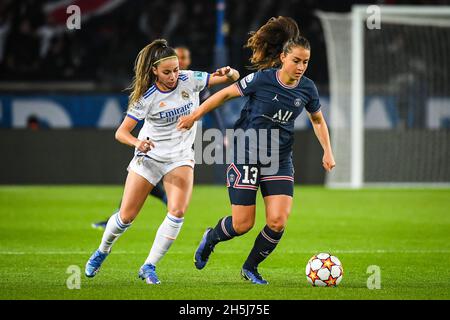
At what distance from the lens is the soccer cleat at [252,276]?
7.33m

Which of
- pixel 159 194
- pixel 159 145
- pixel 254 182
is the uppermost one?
pixel 159 145

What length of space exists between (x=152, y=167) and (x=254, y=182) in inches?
33.6

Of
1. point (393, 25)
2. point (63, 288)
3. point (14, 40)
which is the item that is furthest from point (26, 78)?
point (63, 288)

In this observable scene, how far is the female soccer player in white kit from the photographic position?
7352 mm

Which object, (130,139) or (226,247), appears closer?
(130,139)

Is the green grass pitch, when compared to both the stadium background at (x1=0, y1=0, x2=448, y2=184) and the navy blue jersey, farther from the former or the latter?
the stadium background at (x1=0, y1=0, x2=448, y2=184)

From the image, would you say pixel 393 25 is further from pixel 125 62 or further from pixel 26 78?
pixel 26 78

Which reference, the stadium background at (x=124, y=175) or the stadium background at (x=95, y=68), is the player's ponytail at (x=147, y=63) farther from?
the stadium background at (x=95, y=68)

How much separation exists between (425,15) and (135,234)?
10451mm

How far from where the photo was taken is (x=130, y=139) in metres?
7.14

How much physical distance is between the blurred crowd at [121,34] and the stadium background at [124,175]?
0.03 meters

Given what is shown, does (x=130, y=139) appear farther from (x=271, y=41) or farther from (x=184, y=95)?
(x=271, y=41)

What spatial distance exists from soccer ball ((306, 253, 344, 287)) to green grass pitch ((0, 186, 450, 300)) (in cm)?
8

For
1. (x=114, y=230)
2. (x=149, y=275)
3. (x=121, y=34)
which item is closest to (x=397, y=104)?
(x=121, y=34)
